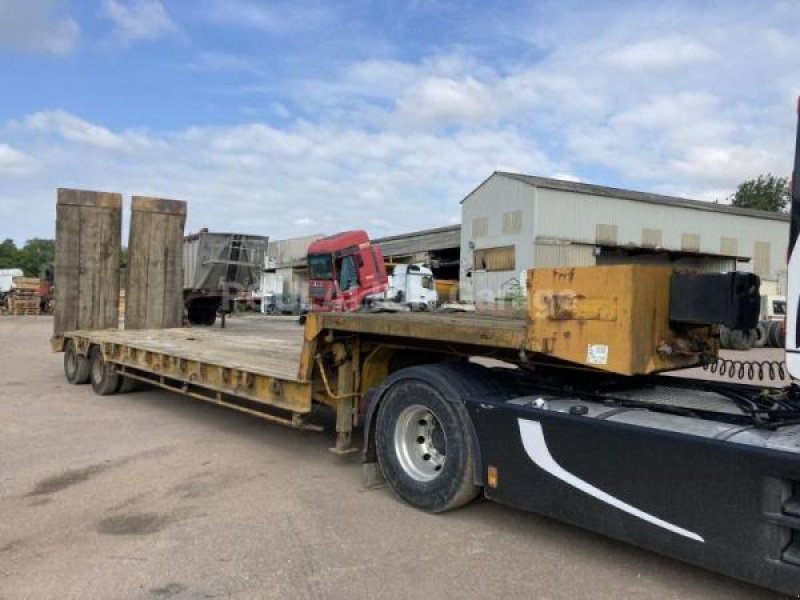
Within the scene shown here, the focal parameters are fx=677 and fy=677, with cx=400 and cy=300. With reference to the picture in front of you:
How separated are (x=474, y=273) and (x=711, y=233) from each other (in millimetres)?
16063

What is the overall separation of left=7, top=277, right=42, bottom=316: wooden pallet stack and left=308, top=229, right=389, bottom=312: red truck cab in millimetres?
28506

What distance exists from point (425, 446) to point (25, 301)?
147 feet

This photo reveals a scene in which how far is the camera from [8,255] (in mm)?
102000

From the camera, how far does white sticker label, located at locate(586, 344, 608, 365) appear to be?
3920mm

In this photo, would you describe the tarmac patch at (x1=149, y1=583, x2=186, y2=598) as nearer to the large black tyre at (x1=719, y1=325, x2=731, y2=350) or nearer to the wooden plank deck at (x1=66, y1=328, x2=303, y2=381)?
the wooden plank deck at (x1=66, y1=328, x2=303, y2=381)

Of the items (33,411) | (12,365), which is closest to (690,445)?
(33,411)

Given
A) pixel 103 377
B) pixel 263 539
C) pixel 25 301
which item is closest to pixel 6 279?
pixel 25 301

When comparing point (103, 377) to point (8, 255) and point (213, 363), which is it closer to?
point (213, 363)

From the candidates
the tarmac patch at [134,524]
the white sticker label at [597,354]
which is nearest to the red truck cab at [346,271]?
the tarmac patch at [134,524]

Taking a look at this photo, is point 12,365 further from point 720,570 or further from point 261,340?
point 720,570

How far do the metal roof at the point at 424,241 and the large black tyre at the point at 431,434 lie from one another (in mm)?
39570

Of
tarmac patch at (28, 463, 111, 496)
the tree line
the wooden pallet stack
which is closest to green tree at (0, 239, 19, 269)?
the tree line

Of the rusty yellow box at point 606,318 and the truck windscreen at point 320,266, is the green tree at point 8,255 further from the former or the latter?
the rusty yellow box at point 606,318

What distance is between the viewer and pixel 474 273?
134ft
